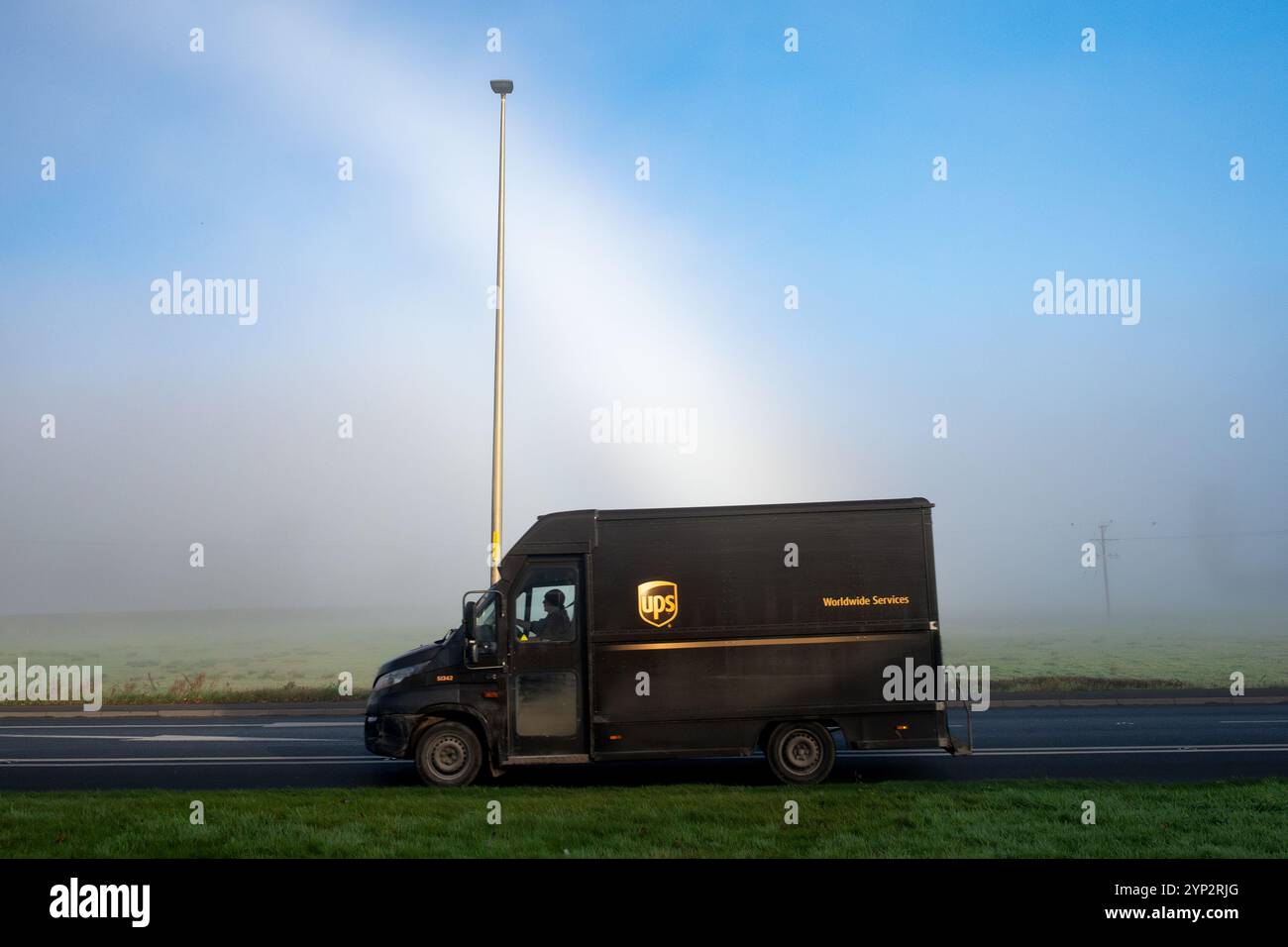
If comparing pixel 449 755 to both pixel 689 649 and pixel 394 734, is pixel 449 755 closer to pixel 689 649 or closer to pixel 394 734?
pixel 394 734

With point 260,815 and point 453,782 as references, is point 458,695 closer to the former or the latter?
point 453,782

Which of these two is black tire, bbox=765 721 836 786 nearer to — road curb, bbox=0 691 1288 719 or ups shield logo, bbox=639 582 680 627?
ups shield logo, bbox=639 582 680 627

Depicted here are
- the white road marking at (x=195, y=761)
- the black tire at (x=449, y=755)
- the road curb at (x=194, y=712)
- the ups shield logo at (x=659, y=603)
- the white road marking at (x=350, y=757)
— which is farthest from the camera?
the road curb at (x=194, y=712)

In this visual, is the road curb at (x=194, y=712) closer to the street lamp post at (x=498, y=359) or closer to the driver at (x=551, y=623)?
the street lamp post at (x=498, y=359)

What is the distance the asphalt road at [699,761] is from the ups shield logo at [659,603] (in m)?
1.90

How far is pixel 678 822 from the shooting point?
8430mm

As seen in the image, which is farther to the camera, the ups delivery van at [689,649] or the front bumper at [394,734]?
the front bumper at [394,734]

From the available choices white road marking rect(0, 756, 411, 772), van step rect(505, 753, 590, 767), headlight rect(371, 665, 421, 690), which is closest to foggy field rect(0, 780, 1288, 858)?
van step rect(505, 753, 590, 767)

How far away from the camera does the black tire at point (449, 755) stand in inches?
449

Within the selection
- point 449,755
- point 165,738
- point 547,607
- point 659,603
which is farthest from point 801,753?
point 165,738

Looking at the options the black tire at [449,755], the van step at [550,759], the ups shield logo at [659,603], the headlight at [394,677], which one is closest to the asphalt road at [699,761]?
the van step at [550,759]

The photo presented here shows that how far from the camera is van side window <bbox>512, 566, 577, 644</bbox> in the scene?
11633mm

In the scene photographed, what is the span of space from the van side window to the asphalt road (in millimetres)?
1699
